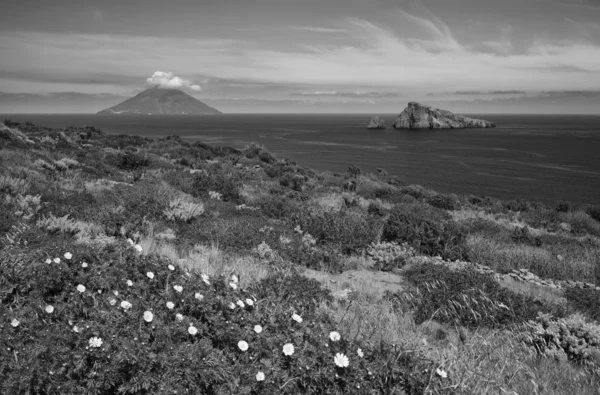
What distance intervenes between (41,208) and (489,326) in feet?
27.9

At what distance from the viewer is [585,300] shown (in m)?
7.02

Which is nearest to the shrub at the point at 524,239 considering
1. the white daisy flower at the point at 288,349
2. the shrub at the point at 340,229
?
the shrub at the point at 340,229

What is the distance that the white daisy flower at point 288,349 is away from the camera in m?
2.99

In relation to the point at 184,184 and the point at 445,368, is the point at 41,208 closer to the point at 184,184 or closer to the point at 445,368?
the point at 184,184

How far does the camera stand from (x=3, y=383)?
249 centimetres

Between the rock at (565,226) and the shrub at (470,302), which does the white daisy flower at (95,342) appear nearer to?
the shrub at (470,302)

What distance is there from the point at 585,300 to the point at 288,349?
6.54m

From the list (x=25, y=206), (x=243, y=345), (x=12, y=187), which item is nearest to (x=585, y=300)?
(x=243, y=345)

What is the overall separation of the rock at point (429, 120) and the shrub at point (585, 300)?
168m

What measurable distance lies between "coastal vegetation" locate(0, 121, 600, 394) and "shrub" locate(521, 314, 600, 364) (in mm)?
24

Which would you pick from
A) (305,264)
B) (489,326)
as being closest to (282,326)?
(489,326)

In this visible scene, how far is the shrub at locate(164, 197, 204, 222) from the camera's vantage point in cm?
925

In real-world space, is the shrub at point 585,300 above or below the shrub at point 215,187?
below

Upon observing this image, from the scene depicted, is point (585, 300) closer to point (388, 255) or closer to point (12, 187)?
point (388, 255)
